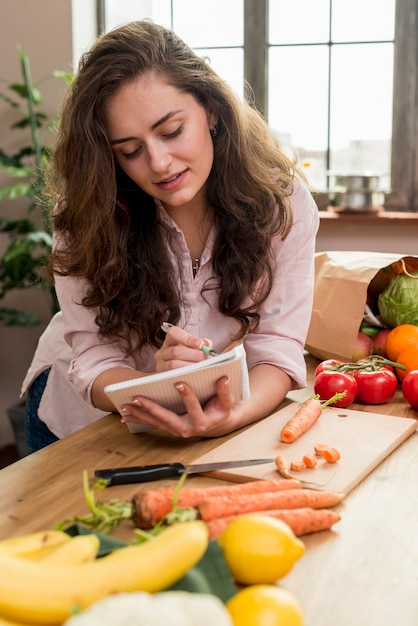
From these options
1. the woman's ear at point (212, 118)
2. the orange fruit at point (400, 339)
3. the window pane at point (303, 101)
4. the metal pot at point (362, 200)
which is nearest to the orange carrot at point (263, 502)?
the orange fruit at point (400, 339)

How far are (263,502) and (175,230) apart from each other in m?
0.84

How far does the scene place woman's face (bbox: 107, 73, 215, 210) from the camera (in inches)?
56.2

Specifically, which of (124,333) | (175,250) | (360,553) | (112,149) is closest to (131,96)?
(112,149)

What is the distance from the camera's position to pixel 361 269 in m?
1.83

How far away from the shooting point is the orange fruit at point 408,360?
1649mm

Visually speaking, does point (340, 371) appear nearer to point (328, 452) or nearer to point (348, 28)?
point (328, 452)

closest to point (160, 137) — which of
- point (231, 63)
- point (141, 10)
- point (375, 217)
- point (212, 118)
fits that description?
point (212, 118)

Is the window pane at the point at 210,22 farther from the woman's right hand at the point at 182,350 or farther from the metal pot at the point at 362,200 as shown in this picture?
the woman's right hand at the point at 182,350

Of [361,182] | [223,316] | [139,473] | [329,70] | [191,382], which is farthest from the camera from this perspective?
[329,70]

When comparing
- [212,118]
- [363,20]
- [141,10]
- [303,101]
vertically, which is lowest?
[212,118]

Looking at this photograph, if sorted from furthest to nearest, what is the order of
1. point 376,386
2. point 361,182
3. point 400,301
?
point 361,182 < point 400,301 < point 376,386

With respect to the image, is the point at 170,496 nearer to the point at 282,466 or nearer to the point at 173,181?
the point at 282,466

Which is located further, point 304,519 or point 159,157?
point 159,157

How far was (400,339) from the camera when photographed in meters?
1.73
